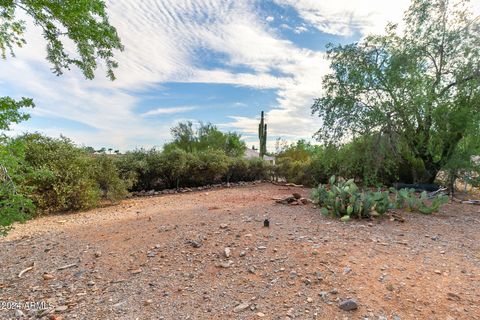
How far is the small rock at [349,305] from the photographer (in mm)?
2041

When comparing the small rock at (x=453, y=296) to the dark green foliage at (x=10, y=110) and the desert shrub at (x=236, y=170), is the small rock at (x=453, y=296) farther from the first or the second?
the desert shrub at (x=236, y=170)

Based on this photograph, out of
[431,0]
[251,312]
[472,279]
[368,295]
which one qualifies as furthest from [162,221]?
[431,0]

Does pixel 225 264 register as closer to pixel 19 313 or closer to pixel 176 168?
pixel 19 313

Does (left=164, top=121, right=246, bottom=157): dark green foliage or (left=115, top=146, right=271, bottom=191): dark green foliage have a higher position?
(left=164, top=121, right=246, bottom=157): dark green foliage

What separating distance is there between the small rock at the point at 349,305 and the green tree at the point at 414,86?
5.81 metres

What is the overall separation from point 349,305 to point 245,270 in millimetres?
989

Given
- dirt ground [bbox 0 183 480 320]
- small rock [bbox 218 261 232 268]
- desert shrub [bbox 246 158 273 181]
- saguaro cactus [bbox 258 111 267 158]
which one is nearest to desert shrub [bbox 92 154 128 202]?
dirt ground [bbox 0 183 480 320]

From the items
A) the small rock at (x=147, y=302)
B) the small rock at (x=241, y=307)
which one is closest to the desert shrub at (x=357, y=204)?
the small rock at (x=241, y=307)

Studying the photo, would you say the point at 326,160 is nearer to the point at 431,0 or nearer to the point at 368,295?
the point at 431,0

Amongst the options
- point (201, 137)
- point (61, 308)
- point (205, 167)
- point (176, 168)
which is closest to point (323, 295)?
point (61, 308)

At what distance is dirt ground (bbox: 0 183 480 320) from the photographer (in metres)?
2.13

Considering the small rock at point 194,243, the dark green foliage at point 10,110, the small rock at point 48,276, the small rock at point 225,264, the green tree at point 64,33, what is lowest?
the small rock at point 48,276

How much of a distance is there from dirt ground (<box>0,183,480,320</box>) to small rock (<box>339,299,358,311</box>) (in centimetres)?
3

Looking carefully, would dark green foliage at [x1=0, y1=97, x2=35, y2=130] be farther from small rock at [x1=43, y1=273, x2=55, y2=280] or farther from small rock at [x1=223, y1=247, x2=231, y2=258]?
small rock at [x1=223, y1=247, x2=231, y2=258]
